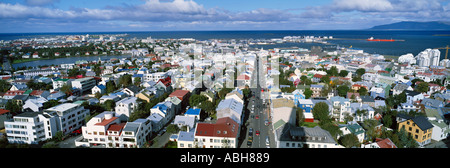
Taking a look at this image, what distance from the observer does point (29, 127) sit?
5.79m

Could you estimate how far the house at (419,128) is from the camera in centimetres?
562

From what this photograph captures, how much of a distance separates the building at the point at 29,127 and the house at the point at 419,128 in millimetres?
7974

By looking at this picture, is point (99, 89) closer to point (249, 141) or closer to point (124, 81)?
point (124, 81)

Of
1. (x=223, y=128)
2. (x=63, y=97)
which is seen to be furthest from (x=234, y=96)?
(x=63, y=97)

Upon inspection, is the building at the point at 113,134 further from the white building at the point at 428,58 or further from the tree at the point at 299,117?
the white building at the point at 428,58

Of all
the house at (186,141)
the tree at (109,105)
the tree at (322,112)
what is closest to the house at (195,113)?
the house at (186,141)

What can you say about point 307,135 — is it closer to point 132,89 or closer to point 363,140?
point 363,140

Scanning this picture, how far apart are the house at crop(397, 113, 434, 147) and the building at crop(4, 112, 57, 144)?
7974mm

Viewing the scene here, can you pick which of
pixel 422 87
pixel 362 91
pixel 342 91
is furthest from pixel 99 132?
pixel 422 87

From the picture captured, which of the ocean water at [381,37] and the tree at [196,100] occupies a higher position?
the ocean water at [381,37]

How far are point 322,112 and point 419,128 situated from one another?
2051 millimetres

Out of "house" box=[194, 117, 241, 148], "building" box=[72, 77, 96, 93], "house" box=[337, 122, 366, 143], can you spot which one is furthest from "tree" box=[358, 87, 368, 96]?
"building" box=[72, 77, 96, 93]

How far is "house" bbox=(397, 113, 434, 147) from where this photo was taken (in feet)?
18.4

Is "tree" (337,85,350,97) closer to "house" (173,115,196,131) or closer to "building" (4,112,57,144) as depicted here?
"house" (173,115,196,131)
